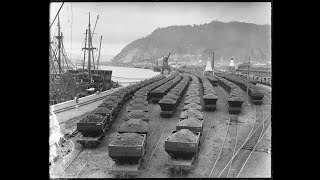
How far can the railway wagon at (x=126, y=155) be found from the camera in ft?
46.6

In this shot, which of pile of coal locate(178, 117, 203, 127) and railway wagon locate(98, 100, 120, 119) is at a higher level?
railway wagon locate(98, 100, 120, 119)

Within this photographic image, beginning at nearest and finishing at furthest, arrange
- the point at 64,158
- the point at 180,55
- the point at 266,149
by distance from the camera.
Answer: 1. the point at 64,158
2. the point at 266,149
3. the point at 180,55

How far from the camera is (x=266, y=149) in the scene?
61.0 feet

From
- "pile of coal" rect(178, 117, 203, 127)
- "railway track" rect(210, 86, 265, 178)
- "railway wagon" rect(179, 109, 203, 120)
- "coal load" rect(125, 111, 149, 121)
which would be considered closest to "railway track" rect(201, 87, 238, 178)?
"railway track" rect(210, 86, 265, 178)

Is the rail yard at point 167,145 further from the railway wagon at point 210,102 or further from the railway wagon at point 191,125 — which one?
the railway wagon at point 210,102

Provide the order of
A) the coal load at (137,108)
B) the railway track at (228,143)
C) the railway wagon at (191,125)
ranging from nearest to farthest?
the railway track at (228,143) → the railway wagon at (191,125) → the coal load at (137,108)

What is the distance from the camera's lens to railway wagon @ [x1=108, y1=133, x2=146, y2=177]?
14.2m

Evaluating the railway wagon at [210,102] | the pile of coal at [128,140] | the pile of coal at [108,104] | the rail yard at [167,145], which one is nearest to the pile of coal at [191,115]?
the rail yard at [167,145]

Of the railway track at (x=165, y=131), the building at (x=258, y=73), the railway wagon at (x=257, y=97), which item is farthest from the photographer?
the building at (x=258, y=73)

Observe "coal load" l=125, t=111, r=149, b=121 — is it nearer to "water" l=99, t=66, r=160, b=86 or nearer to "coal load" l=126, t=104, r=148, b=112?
"coal load" l=126, t=104, r=148, b=112

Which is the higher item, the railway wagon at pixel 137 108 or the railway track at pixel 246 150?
the railway wagon at pixel 137 108
